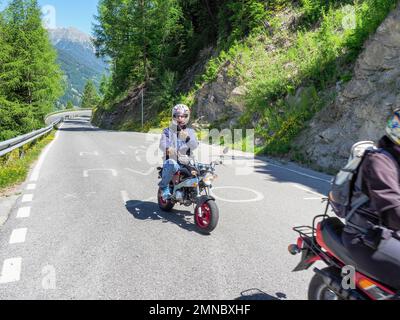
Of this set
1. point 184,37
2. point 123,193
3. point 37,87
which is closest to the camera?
point 123,193

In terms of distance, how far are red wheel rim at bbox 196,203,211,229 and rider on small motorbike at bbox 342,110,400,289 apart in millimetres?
3160

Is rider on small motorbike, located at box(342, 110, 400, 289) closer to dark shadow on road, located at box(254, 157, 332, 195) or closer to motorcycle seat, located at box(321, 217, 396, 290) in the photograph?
motorcycle seat, located at box(321, 217, 396, 290)

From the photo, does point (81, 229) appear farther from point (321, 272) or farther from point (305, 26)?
point (305, 26)

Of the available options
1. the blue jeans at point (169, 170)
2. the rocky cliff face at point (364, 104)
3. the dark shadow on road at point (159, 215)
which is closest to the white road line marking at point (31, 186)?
the dark shadow on road at point (159, 215)

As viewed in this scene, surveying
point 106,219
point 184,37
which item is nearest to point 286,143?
point 106,219

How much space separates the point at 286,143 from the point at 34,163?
10.6m

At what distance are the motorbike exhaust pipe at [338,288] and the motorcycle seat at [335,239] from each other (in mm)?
175

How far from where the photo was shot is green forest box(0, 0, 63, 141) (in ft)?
112

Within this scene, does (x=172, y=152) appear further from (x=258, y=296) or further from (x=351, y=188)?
(x=351, y=188)

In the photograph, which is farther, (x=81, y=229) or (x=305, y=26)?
(x=305, y=26)

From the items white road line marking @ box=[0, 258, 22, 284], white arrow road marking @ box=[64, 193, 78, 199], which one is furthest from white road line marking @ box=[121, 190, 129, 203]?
white road line marking @ box=[0, 258, 22, 284]

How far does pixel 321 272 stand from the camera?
3.11m

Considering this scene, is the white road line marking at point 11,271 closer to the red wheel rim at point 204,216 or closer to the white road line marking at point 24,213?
the white road line marking at point 24,213
